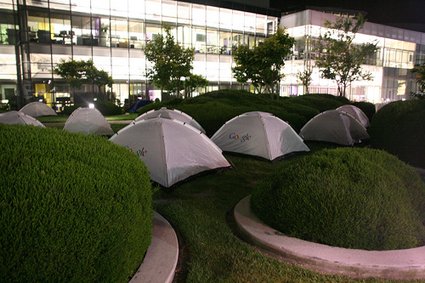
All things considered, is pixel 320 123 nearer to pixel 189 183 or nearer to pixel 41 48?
pixel 189 183

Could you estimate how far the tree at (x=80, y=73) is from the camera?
31791 millimetres

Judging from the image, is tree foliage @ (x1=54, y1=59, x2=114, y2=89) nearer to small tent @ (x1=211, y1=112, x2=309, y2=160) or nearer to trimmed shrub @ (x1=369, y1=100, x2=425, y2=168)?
small tent @ (x1=211, y1=112, x2=309, y2=160)

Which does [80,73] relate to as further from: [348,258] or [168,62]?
[348,258]

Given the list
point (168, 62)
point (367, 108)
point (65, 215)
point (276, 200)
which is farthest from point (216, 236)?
point (168, 62)

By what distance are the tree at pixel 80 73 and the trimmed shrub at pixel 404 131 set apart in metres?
27.0

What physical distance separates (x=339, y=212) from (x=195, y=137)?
4.37m

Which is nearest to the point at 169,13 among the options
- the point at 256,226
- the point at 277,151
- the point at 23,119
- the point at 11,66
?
the point at 11,66

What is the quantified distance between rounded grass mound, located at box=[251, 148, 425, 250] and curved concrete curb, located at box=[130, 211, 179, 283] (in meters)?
Result: 1.49

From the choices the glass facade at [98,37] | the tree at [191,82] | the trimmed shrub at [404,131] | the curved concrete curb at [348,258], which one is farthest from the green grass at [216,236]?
the glass facade at [98,37]

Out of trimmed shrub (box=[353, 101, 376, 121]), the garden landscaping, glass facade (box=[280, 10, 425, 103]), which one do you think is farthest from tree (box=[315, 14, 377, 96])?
the garden landscaping

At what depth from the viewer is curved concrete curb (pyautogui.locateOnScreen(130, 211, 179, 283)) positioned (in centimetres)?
388

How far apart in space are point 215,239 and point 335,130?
33.5ft

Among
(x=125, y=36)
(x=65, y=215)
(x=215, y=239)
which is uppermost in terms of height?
(x=125, y=36)

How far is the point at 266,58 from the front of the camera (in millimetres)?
25781
